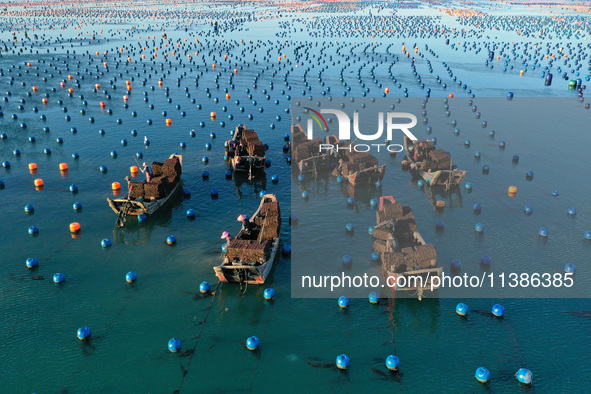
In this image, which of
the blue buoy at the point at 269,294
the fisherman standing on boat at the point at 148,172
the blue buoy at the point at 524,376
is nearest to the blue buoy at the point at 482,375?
the blue buoy at the point at 524,376

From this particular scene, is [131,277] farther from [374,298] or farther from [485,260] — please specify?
[485,260]

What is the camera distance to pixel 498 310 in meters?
22.8

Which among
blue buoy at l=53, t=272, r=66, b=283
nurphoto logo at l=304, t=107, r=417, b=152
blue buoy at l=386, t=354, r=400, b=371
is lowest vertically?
blue buoy at l=386, t=354, r=400, b=371

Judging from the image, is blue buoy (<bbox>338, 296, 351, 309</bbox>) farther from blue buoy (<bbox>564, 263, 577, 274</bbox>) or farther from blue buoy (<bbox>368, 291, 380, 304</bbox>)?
blue buoy (<bbox>564, 263, 577, 274</bbox>)

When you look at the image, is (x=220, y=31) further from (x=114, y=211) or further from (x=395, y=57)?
(x=114, y=211)

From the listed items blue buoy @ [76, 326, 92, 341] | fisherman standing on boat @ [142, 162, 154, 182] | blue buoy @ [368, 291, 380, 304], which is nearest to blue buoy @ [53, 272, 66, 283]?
blue buoy @ [76, 326, 92, 341]

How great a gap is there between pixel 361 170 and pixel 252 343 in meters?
22.0

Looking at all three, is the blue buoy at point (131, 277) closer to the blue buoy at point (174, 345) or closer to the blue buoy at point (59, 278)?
the blue buoy at point (59, 278)

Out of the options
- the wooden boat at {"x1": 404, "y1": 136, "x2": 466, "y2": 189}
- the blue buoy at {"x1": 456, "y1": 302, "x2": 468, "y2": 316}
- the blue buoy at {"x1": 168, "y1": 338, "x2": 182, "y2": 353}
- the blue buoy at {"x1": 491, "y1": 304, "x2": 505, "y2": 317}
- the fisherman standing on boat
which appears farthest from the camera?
the wooden boat at {"x1": 404, "y1": 136, "x2": 466, "y2": 189}

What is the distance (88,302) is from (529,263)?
2776 centimetres

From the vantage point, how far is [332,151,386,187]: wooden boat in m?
38.6

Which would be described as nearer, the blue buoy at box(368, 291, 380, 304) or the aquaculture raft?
the blue buoy at box(368, 291, 380, 304)

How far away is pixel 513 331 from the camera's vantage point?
22000mm

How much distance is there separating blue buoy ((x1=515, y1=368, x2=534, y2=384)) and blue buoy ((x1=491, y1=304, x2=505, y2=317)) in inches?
166
